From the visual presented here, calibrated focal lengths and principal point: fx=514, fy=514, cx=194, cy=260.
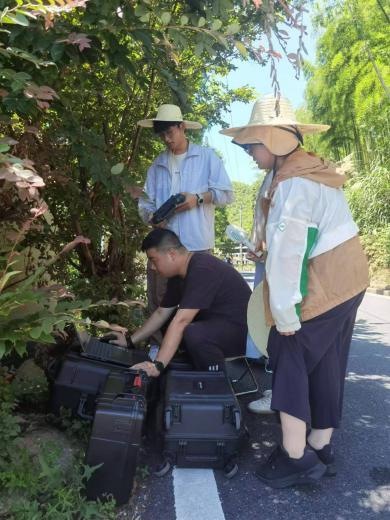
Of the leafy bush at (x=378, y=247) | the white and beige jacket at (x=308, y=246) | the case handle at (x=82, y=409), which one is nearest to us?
the white and beige jacket at (x=308, y=246)

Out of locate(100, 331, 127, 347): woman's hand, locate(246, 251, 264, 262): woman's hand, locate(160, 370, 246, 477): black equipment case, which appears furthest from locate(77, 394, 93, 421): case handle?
locate(246, 251, 264, 262): woman's hand

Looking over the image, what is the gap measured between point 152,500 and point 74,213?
2379 mm

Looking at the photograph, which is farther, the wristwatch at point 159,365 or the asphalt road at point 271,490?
the wristwatch at point 159,365

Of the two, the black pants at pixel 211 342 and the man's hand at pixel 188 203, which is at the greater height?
the man's hand at pixel 188 203

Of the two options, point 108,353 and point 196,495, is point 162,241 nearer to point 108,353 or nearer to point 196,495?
point 108,353

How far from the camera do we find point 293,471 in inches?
97.4

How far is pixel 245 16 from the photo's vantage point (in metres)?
3.83

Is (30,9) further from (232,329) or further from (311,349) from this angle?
(232,329)

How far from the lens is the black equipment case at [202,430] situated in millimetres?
2535

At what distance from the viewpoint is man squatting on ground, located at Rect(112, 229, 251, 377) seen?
10.1ft

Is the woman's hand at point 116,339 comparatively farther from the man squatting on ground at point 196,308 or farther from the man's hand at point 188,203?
the man's hand at point 188,203

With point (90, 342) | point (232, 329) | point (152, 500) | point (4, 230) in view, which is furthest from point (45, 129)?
point (152, 500)

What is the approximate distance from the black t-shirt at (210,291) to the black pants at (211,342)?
A: 0.09 metres

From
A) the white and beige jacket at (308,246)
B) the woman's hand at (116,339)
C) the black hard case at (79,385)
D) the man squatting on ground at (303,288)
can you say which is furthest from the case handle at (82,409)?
the white and beige jacket at (308,246)
